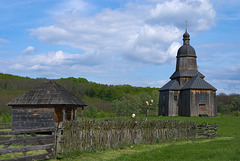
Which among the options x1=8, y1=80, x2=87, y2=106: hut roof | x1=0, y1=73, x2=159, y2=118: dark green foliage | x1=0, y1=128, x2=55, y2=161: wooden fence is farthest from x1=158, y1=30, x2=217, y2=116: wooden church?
x1=0, y1=128, x2=55, y2=161: wooden fence

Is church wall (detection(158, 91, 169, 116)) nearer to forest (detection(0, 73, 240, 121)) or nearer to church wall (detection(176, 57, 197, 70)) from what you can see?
forest (detection(0, 73, 240, 121))

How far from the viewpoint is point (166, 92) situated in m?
51.5

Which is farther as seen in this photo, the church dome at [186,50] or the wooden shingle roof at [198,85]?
the church dome at [186,50]

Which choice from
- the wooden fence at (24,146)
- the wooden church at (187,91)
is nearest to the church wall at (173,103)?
the wooden church at (187,91)

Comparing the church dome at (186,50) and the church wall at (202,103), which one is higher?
the church dome at (186,50)

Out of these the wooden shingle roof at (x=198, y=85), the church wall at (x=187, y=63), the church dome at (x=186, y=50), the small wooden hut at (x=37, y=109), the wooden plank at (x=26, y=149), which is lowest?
the wooden plank at (x=26, y=149)

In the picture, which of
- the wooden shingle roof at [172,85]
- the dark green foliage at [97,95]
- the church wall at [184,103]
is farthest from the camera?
the dark green foliage at [97,95]

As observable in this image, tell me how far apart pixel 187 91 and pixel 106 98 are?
244 feet

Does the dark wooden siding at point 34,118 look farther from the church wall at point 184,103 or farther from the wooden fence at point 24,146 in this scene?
the church wall at point 184,103

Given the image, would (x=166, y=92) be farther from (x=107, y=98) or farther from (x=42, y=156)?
(x=107, y=98)

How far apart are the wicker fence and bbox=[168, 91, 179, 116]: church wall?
29974mm

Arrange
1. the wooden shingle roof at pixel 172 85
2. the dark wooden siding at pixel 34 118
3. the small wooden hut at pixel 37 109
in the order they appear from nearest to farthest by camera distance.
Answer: the small wooden hut at pixel 37 109, the dark wooden siding at pixel 34 118, the wooden shingle roof at pixel 172 85

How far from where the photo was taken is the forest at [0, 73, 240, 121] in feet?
259

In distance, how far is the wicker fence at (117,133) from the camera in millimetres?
12688
